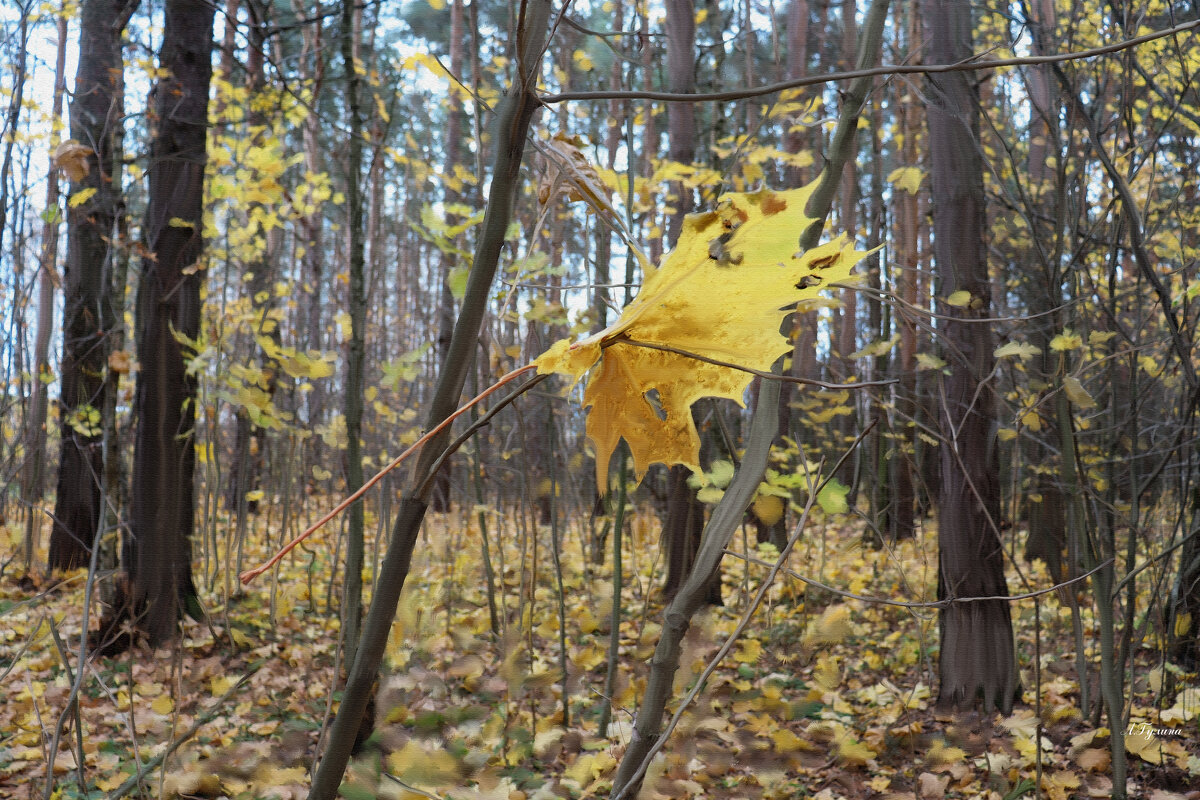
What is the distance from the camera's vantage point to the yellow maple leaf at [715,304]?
1.96 feet

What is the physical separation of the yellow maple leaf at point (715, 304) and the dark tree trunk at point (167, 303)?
12.9ft

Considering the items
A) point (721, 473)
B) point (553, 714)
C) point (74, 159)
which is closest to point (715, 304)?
point (721, 473)

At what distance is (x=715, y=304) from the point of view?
2.03ft

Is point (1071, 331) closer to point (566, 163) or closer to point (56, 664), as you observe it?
point (566, 163)

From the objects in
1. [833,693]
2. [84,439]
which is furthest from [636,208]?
[84,439]

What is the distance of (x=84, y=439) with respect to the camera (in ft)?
18.7

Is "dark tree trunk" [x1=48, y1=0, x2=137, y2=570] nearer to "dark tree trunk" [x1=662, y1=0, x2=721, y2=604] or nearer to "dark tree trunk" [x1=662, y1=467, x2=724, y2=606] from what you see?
"dark tree trunk" [x1=662, y1=0, x2=721, y2=604]

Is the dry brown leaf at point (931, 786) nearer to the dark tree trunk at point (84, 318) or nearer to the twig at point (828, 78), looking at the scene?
the twig at point (828, 78)

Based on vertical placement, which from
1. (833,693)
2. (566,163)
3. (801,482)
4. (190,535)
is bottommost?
(833,693)

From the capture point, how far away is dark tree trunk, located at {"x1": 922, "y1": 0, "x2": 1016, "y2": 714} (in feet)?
11.0

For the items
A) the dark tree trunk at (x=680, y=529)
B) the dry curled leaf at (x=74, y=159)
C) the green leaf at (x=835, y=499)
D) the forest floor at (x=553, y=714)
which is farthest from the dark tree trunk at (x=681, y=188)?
the dry curled leaf at (x=74, y=159)

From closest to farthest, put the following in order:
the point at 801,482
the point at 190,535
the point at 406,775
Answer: the point at 406,775, the point at 801,482, the point at 190,535

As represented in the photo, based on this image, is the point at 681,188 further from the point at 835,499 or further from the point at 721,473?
the point at 835,499

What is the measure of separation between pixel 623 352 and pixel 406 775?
6.06 ft
